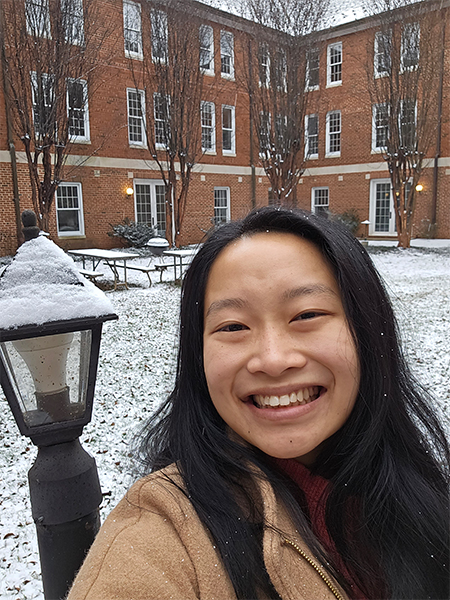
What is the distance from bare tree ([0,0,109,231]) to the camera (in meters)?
10.9

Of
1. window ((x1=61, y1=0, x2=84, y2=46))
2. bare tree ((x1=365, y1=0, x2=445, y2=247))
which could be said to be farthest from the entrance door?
window ((x1=61, y1=0, x2=84, y2=46))

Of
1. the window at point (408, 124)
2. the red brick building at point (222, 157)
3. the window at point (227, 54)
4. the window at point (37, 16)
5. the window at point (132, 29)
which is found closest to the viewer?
the window at point (37, 16)

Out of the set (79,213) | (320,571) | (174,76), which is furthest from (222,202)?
(320,571)

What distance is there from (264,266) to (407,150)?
1886 centimetres

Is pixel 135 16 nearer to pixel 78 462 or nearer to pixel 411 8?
pixel 411 8

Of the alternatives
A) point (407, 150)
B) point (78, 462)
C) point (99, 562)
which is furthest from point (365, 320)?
point (407, 150)

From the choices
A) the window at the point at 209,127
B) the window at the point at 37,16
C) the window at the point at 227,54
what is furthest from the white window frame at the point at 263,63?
the window at the point at 37,16

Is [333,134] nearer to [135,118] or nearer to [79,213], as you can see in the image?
[135,118]

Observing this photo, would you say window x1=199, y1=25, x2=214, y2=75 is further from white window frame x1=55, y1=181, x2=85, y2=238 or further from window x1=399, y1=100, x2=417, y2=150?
window x1=399, y1=100, x2=417, y2=150

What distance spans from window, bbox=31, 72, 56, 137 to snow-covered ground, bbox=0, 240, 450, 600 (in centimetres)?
452

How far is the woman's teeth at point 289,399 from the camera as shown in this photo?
1072 millimetres

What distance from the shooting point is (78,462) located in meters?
1.69

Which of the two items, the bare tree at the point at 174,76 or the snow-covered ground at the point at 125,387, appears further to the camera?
the bare tree at the point at 174,76

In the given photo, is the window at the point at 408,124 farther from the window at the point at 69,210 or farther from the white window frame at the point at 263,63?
the window at the point at 69,210
